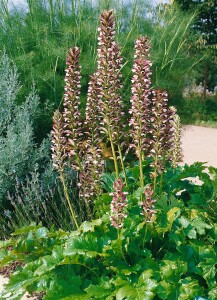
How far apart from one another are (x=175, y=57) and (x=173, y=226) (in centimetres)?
425

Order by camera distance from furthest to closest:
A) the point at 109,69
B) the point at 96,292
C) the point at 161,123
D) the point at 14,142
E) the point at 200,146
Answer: the point at 200,146
the point at 14,142
the point at 161,123
the point at 109,69
the point at 96,292

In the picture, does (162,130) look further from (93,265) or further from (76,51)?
(93,265)

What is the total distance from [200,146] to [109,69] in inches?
369

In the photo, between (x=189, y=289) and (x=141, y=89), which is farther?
(x=141, y=89)

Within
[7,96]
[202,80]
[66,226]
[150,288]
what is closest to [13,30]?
[7,96]

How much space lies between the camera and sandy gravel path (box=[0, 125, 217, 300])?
10636mm

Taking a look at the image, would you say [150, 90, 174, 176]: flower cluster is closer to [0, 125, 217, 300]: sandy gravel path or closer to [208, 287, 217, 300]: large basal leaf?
[208, 287, 217, 300]: large basal leaf

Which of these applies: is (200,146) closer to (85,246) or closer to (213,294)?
(213,294)

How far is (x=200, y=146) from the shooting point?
12.5 metres

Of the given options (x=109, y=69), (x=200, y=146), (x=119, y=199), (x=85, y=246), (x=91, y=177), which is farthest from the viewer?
(x=200, y=146)

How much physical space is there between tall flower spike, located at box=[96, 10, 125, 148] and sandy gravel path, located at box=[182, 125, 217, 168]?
15.6ft

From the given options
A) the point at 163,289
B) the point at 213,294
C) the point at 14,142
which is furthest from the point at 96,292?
the point at 14,142

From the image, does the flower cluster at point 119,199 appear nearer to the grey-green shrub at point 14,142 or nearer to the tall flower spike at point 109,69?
the tall flower spike at point 109,69

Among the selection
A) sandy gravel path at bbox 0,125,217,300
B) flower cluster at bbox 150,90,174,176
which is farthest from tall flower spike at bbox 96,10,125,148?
sandy gravel path at bbox 0,125,217,300
